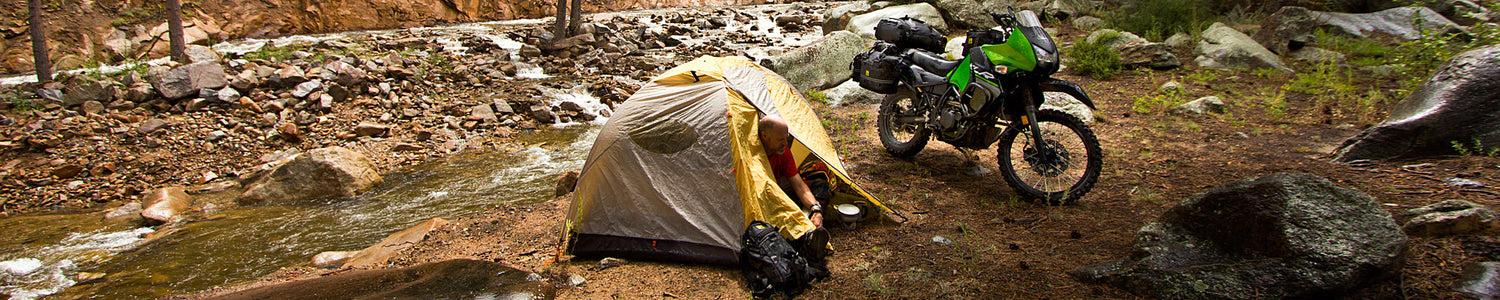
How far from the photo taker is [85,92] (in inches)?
353

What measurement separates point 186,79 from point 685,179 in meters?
9.44

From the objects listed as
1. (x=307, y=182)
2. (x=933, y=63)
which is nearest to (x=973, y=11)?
(x=933, y=63)

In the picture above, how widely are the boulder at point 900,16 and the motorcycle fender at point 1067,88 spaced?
26.3 feet

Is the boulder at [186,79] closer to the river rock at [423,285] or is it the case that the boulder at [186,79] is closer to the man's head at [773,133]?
the river rock at [423,285]

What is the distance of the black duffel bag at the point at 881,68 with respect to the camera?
19.3ft

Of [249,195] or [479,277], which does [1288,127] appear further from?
[249,195]

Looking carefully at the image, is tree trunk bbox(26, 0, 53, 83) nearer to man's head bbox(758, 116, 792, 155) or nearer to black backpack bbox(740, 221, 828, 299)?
man's head bbox(758, 116, 792, 155)

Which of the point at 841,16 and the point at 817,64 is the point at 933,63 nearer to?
the point at 817,64

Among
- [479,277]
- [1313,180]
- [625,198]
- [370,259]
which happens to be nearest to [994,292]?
[1313,180]

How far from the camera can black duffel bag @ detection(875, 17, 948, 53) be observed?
19.2 feet

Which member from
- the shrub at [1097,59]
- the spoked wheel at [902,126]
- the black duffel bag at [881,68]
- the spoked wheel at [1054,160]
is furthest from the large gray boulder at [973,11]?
the spoked wheel at [1054,160]

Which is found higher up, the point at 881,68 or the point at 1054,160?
the point at 881,68

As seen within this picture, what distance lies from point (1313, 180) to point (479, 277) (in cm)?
465

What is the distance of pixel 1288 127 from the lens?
20.2 feet
